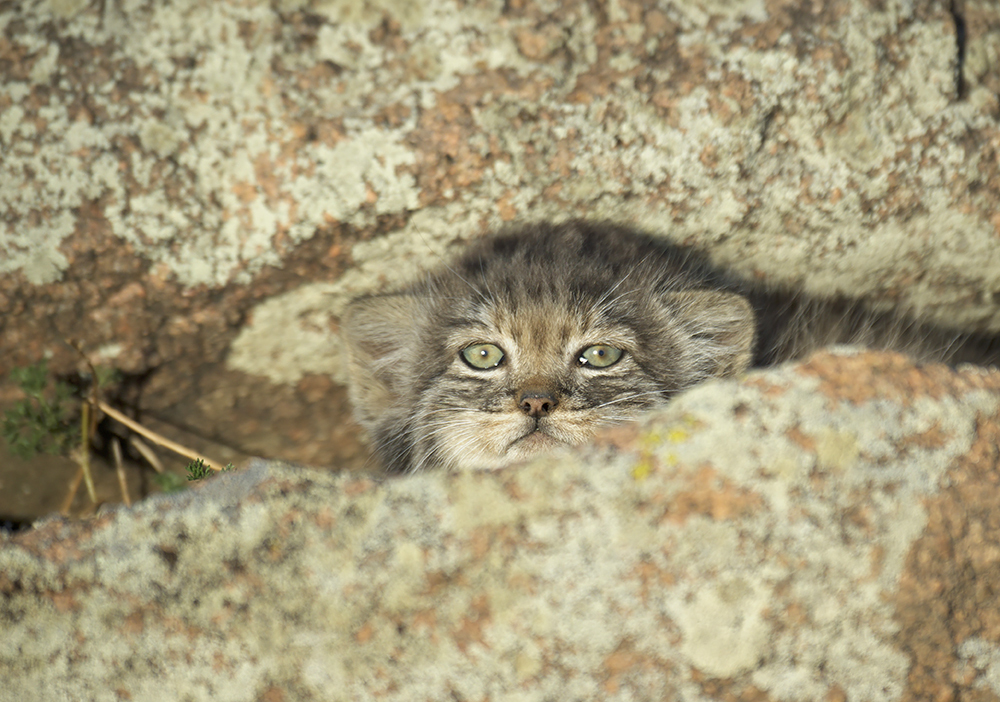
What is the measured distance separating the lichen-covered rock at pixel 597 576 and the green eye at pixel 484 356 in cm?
137

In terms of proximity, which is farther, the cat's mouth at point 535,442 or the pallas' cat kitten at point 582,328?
the pallas' cat kitten at point 582,328

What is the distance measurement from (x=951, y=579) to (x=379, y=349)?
7.46 ft

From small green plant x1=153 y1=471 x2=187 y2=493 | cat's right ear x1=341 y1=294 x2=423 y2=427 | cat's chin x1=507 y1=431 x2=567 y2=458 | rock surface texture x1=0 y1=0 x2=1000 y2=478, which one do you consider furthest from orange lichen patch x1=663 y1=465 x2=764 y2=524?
small green plant x1=153 y1=471 x2=187 y2=493

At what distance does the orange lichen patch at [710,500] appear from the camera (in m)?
1.81

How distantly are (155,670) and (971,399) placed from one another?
1928 millimetres

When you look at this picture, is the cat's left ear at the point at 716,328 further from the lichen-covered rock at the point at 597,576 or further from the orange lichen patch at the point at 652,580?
the orange lichen patch at the point at 652,580

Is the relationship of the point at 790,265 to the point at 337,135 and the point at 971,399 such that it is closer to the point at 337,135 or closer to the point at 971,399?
the point at 971,399

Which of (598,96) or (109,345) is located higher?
(598,96)

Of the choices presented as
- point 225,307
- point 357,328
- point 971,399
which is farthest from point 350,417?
point 971,399

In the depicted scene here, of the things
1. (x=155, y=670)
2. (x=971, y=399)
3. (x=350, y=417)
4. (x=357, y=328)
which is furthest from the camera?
(x=350, y=417)

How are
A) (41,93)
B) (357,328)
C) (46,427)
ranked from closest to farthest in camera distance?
(41,93) → (46,427) → (357,328)

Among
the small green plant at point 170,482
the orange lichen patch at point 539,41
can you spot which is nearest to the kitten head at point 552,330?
the orange lichen patch at point 539,41

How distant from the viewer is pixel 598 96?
2.84 m

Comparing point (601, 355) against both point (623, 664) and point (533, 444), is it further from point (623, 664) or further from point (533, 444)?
point (623, 664)
